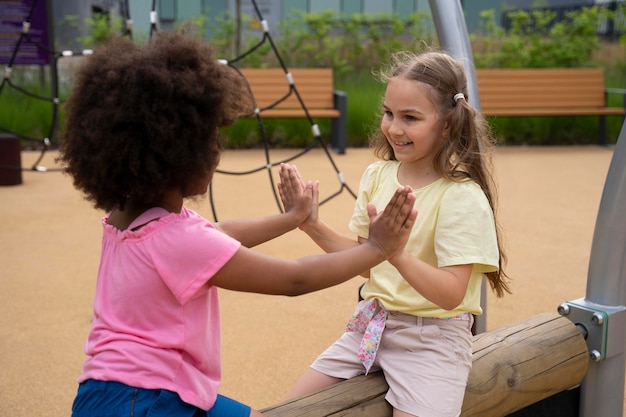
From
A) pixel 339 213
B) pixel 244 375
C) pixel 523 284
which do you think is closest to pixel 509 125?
pixel 339 213

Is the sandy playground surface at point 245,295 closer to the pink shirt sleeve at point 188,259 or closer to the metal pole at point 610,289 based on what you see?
the pink shirt sleeve at point 188,259

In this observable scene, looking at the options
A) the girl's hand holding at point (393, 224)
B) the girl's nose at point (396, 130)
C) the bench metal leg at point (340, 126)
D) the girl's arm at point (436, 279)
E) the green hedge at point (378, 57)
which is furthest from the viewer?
the green hedge at point (378, 57)

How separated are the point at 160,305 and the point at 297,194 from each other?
19.9 inches

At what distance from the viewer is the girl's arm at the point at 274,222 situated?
186 centimetres

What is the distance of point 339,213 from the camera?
6.01m

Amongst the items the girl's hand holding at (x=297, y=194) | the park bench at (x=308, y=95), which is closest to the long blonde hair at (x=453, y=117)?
the girl's hand holding at (x=297, y=194)

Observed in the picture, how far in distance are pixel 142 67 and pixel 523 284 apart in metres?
3.20

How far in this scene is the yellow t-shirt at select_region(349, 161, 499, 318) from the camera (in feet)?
6.21

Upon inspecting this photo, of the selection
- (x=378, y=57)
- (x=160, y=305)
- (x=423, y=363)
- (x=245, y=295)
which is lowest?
(x=245, y=295)

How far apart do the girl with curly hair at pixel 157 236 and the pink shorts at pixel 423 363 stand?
0.45 meters

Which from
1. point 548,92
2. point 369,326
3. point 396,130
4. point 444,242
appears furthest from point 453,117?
point 548,92

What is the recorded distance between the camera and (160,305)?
1518 mm

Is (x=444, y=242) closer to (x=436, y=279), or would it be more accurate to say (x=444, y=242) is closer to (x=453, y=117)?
(x=436, y=279)

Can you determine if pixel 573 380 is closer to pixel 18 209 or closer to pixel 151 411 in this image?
pixel 151 411
